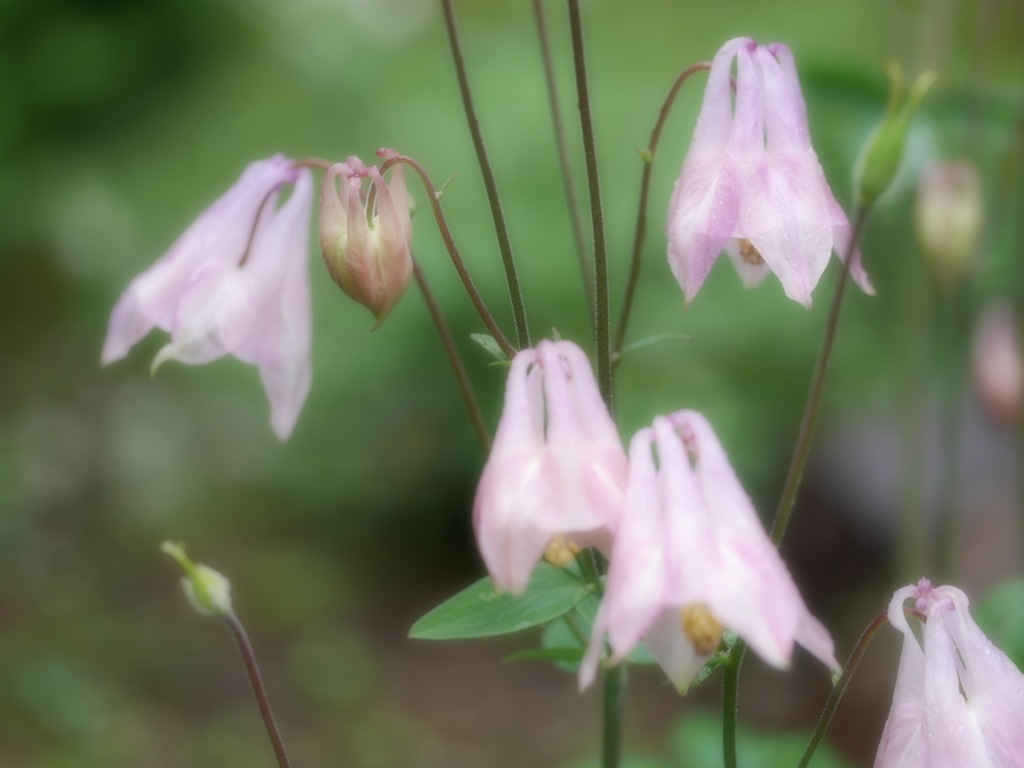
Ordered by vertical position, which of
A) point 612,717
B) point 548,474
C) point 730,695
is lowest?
point 612,717

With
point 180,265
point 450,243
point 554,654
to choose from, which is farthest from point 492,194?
point 554,654

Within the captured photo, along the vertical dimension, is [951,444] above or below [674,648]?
below

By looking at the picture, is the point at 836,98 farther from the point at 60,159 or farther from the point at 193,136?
the point at 60,159

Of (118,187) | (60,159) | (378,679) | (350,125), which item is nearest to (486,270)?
(350,125)

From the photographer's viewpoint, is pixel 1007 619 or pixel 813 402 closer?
pixel 813 402

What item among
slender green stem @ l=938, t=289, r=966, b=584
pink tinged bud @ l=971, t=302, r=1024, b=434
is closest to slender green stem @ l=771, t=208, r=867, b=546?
slender green stem @ l=938, t=289, r=966, b=584

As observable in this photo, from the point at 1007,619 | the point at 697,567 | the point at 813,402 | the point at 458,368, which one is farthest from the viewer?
the point at 1007,619

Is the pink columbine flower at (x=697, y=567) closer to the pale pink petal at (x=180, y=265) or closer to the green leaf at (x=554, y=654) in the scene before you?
the green leaf at (x=554, y=654)

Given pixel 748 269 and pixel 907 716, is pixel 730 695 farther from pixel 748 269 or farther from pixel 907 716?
pixel 748 269
